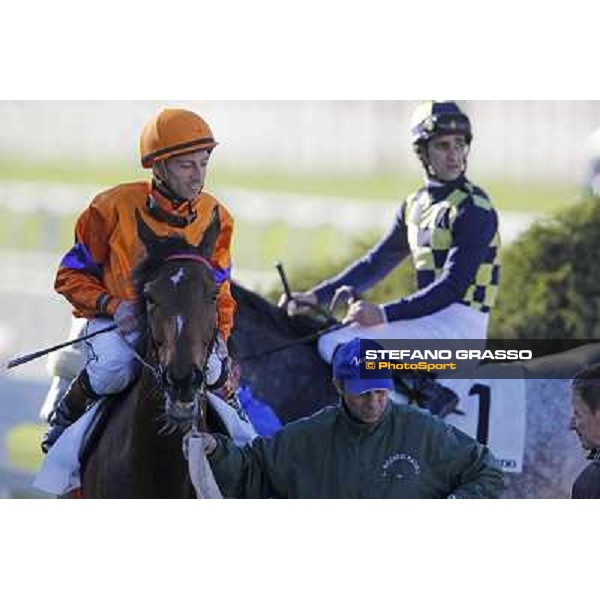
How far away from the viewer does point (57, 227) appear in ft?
21.3

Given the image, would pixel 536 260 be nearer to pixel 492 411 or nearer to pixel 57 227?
pixel 492 411

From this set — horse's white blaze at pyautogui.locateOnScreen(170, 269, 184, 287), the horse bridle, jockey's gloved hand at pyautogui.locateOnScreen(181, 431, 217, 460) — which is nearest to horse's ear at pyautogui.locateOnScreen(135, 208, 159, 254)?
the horse bridle

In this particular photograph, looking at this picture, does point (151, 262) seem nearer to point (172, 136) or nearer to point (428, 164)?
point (172, 136)

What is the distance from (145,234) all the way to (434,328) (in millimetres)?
1128

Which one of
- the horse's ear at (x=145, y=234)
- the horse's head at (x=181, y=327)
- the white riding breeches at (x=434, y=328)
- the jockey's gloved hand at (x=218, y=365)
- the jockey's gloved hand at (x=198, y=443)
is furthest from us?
the white riding breeches at (x=434, y=328)

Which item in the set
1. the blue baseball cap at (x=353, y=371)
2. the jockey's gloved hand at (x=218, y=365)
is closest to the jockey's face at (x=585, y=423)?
the blue baseball cap at (x=353, y=371)

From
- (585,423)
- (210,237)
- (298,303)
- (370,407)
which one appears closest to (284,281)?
(298,303)

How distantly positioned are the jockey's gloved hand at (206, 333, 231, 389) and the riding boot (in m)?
0.43

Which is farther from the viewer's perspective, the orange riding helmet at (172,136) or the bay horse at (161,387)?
the orange riding helmet at (172,136)

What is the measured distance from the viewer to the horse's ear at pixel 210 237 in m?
6.38

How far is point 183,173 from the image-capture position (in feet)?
21.0

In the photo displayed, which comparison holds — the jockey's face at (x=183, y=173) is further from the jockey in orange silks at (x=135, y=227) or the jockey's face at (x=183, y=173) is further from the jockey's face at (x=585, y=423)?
the jockey's face at (x=585, y=423)

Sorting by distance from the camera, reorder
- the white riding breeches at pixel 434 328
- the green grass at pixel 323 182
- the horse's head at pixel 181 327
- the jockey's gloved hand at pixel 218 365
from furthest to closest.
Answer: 1. the white riding breeches at pixel 434 328
2. the green grass at pixel 323 182
3. the jockey's gloved hand at pixel 218 365
4. the horse's head at pixel 181 327

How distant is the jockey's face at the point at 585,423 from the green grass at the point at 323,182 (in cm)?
73
